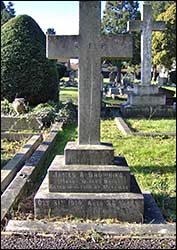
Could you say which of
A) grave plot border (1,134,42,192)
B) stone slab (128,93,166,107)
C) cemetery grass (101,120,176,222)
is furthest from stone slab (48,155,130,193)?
stone slab (128,93,166,107)

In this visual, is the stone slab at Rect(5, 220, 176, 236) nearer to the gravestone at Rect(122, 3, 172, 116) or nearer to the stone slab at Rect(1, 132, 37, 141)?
the stone slab at Rect(1, 132, 37, 141)

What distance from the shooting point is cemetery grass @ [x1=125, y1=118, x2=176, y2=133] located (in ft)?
30.5

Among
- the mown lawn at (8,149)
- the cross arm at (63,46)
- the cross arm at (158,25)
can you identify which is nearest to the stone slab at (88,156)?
the cross arm at (63,46)

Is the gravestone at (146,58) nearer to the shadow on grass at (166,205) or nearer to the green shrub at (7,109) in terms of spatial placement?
the green shrub at (7,109)

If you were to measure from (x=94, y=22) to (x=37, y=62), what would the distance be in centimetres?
784

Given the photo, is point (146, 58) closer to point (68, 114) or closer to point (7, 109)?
point (68, 114)

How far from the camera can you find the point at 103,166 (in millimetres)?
4035

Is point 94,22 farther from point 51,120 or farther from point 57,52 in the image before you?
point 51,120

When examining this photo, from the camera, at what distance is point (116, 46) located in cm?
415

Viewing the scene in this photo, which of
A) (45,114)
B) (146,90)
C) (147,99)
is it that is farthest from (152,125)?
(45,114)

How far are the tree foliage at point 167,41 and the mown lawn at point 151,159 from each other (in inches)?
650

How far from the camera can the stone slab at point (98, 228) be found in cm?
336

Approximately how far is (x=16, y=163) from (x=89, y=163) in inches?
78.2

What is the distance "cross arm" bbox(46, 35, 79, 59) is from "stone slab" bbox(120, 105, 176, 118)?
7766mm
